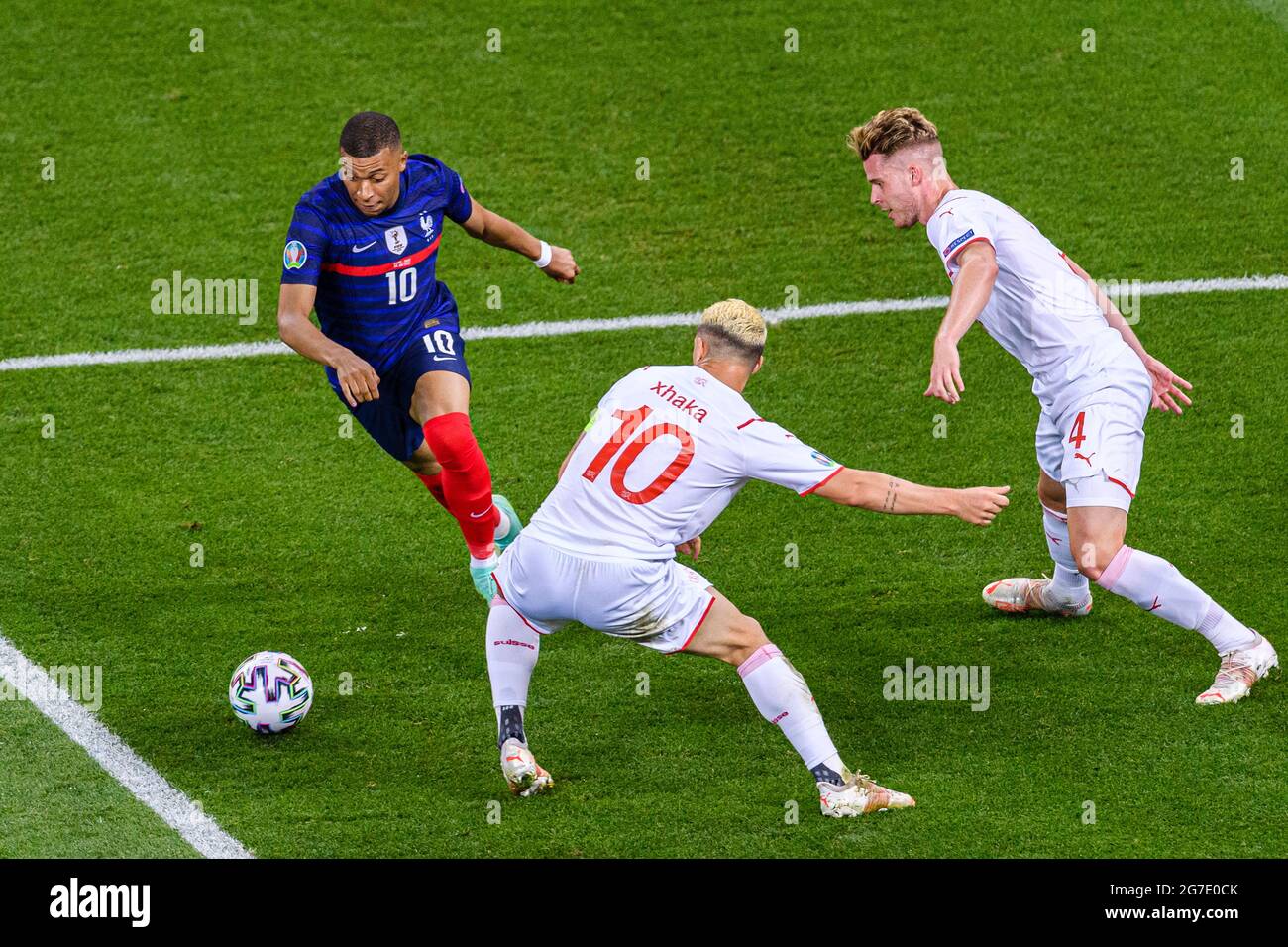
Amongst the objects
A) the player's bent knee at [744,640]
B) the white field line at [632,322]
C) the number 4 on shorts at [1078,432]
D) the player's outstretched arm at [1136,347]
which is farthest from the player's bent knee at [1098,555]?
the white field line at [632,322]

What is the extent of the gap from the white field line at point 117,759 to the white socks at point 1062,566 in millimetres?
3587

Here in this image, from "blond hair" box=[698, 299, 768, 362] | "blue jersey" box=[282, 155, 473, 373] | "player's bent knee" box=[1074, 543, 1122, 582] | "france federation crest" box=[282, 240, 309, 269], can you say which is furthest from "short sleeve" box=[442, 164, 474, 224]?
"player's bent knee" box=[1074, 543, 1122, 582]

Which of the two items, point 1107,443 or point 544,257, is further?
point 544,257

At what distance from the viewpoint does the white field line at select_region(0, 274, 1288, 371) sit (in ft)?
32.3

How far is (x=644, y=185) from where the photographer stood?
11141mm

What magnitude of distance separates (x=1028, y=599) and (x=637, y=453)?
7.84ft

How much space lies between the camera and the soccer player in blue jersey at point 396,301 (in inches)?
283

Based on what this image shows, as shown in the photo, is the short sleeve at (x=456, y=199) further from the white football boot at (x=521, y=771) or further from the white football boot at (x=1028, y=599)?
the white football boot at (x=1028, y=599)

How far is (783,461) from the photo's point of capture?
599 centimetres

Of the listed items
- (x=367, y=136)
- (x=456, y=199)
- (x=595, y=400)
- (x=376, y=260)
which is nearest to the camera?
(x=367, y=136)

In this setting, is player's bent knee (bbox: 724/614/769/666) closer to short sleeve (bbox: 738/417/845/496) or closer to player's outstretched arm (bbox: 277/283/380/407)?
short sleeve (bbox: 738/417/845/496)

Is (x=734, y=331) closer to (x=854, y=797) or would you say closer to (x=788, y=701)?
(x=788, y=701)

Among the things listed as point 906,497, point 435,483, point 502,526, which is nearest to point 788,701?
point 906,497
